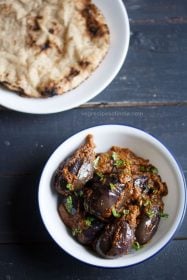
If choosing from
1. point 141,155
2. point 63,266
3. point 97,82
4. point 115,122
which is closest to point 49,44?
point 97,82

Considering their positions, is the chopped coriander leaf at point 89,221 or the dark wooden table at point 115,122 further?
the dark wooden table at point 115,122

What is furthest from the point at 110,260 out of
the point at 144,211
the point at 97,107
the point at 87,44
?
the point at 87,44

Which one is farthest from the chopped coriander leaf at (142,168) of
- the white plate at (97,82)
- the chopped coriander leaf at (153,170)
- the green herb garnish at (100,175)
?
the white plate at (97,82)

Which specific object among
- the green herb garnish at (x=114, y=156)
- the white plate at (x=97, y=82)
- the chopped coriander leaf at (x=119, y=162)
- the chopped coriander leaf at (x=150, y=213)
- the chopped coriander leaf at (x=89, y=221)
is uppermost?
the white plate at (x=97, y=82)

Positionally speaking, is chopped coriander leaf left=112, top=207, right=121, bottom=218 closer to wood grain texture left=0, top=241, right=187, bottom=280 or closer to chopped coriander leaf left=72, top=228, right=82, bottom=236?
chopped coriander leaf left=72, top=228, right=82, bottom=236

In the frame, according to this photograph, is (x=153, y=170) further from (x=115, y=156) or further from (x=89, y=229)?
(x=89, y=229)

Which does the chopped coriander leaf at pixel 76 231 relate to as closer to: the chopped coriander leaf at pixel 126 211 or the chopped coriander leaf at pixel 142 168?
the chopped coriander leaf at pixel 126 211
